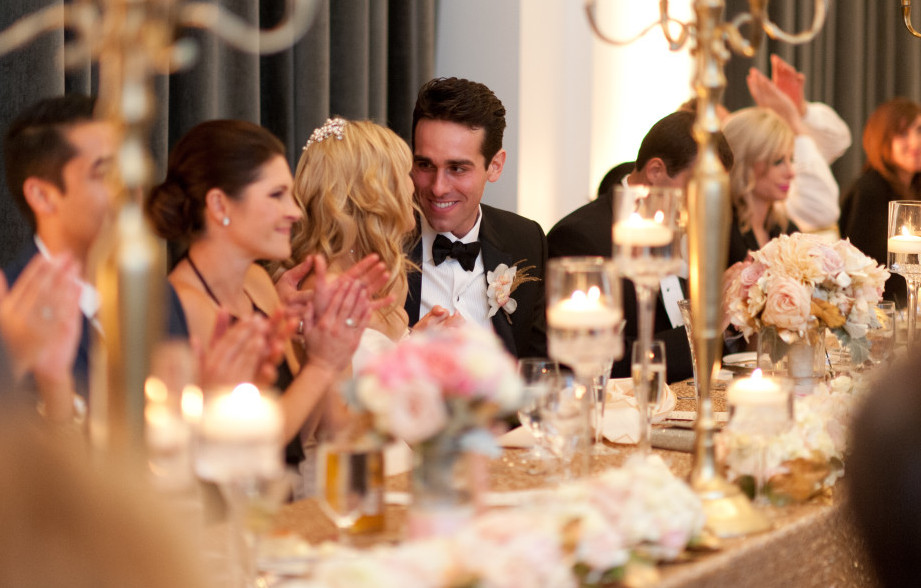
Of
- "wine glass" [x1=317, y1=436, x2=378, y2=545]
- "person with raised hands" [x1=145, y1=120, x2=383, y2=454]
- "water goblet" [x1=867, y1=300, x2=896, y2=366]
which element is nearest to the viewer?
"wine glass" [x1=317, y1=436, x2=378, y2=545]

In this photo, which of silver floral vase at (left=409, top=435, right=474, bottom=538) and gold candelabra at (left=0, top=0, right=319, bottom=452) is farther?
silver floral vase at (left=409, top=435, right=474, bottom=538)

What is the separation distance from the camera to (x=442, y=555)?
3.26 ft

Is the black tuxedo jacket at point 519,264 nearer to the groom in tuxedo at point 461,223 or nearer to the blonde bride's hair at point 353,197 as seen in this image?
the groom in tuxedo at point 461,223

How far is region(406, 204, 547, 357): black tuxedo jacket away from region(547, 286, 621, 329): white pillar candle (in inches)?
63.9

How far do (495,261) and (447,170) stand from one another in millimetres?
307

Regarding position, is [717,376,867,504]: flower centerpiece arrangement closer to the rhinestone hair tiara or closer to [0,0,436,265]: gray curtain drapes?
the rhinestone hair tiara

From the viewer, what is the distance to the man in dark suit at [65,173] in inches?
68.9

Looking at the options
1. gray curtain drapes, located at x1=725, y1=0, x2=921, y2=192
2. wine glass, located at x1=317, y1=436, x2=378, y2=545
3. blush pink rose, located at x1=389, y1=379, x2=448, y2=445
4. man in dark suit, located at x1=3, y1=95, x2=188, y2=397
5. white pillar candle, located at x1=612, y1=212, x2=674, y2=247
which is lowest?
wine glass, located at x1=317, y1=436, x2=378, y2=545

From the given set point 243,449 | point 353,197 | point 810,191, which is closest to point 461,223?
point 353,197

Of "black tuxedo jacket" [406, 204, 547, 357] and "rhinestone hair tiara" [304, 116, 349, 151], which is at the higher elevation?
"rhinestone hair tiara" [304, 116, 349, 151]

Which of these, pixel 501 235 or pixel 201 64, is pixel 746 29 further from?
pixel 201 64

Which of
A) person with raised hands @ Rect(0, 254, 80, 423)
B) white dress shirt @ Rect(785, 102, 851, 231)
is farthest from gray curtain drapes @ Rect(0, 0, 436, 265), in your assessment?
white dress shirt @ Rect(785, 102, 851, 231)

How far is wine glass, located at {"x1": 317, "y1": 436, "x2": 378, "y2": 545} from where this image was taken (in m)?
1.21

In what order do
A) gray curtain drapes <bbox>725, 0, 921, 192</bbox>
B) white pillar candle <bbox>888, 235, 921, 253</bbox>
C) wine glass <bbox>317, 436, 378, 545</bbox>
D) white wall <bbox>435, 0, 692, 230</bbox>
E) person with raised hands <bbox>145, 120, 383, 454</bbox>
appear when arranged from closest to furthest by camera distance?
wine glass <bbox>317, 436, 378, 545</bbox>
person with raised hands <bbox>145, 120, 383, 454</bbox>
white pillar candle <bbox>888, 235, 921, 253</bbox>
white wall <bbox>435, 0, 692, 230</bbox>
gray curtain drapes <bbox>725, 0, 921, 192</bbox>
